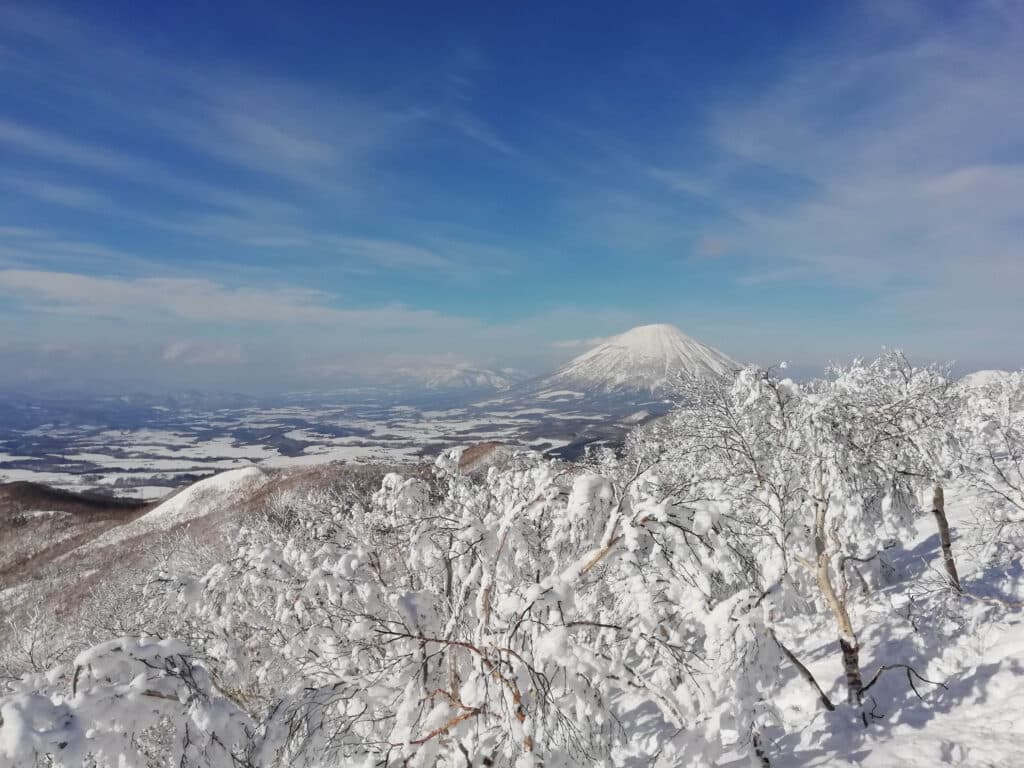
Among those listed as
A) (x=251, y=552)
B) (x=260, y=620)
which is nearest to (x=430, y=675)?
(x=251, y=552)

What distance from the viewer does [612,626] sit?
450 centimetres

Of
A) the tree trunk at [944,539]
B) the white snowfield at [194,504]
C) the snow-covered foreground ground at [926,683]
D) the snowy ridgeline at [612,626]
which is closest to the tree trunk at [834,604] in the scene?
the snowy ridgeline at [612,626]

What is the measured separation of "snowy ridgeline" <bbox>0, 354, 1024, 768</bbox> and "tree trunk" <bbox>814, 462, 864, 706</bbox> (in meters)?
0.07

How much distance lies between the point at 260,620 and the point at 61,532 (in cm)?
9864

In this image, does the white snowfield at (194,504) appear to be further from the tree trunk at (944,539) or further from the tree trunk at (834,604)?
the tree trunk at (944,539)

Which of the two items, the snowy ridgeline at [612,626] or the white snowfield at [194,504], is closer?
the snowy ridgeline at [612,626]

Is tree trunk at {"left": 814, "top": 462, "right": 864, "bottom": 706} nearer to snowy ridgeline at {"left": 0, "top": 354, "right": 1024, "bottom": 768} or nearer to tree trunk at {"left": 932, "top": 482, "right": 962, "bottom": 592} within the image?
snowy ridgeline at {"left": 0, "top": 354, "right": 1024, "bottom": 768}

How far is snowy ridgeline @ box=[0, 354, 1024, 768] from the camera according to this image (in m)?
4.70

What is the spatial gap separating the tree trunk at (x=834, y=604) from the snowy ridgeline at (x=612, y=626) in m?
0.07

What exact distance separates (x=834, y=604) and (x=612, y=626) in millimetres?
7787

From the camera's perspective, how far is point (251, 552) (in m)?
9.96

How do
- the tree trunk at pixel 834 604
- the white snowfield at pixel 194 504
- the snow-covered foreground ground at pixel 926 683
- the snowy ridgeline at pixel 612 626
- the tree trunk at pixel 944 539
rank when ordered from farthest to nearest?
the white snowfield at pixel 194 504 < the tree trunk at pixel 944 539 < the tree trunk at pixel 834 604 < the snow-covered foreground ground at pixel 926 683 < the snowy ridgeline at pixel 612 626

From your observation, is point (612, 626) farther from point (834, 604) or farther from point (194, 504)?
point (194, 504)

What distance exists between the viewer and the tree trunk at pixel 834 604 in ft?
32.3
